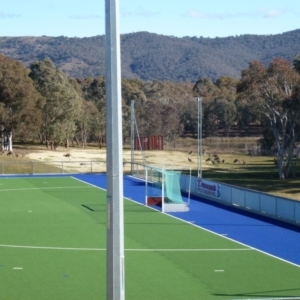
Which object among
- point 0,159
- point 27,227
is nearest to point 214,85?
point 0,159

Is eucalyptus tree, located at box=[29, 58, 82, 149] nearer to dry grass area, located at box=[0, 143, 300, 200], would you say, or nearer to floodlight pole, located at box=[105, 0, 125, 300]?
dry grass area, located at box=[0, 143, 300, 200]

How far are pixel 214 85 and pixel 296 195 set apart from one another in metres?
117

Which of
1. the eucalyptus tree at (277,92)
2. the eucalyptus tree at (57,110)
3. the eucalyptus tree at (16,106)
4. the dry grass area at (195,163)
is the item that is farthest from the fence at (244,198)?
the eucalyptus tree at (57,110)

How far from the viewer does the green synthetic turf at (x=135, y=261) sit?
2092cm

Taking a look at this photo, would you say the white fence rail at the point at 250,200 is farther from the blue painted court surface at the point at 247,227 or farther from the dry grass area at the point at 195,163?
the dry grass area at the point at 195,163

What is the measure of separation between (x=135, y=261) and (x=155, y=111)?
7426cm

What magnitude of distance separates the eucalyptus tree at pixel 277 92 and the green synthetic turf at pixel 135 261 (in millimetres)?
25773

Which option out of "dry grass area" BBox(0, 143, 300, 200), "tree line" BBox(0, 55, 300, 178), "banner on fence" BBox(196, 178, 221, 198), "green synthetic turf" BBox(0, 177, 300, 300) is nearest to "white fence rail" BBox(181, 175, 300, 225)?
"banner on fence" BBox(196, 178, 221, 198)

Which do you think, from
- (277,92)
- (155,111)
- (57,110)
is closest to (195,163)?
(277,92)

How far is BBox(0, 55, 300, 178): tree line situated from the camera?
6394cm

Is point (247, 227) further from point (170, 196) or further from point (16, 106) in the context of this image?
point (16, 106)

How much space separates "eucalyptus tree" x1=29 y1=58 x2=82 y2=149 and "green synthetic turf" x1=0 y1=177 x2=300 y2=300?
5910 cm

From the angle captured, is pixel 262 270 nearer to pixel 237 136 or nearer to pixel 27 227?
pixel 27 227

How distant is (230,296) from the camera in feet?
66.3
